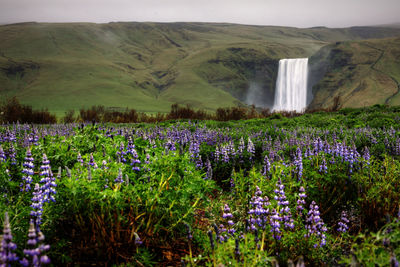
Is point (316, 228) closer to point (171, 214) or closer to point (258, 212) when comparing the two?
point (258, 212)

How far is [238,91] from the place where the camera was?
12294 centimetres

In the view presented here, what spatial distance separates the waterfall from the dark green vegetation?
7.14 m

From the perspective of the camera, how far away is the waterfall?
2906 inches

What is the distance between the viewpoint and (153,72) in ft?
488

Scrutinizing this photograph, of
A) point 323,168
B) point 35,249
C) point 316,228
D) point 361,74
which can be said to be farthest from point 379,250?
point 361,74

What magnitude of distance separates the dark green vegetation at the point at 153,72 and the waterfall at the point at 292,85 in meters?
7.14

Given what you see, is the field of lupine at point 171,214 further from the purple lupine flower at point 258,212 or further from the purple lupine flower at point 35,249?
the purple lupine flower at point 35,249

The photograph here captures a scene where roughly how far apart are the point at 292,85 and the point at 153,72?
3565 inches

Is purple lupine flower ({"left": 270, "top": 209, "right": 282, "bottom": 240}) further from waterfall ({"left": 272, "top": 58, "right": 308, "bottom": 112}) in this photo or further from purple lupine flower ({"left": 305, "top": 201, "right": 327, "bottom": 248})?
waterfall ({"left": 272, "top": 58, "right": 308, "bottom": 112})

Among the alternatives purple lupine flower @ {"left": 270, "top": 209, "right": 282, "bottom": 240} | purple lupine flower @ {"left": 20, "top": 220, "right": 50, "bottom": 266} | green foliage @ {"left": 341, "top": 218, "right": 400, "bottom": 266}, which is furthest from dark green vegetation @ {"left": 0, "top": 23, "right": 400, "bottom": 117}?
purple lupine flower @ {"left": 20, "top": 220, "right": 50, "bottom": 266}

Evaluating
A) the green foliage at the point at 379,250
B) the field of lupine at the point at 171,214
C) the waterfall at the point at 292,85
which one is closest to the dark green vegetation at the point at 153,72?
the waterfall at the point at 292,85

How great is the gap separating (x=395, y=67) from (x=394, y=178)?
62551 millimetres

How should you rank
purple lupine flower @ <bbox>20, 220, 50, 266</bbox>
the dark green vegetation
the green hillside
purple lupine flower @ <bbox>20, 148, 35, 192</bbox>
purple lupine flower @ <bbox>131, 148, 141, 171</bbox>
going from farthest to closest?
the dark green vegetation, the green hillside, purple lupine flower @ <bbox>131, 148, 141, 171</bbox>, purple lupine flower @ <bbox>20, 148, 35, 192</bbox>, purple lupine flower @ <bbox>20, 220, 50, 266</bbox>

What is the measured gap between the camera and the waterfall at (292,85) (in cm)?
7381
